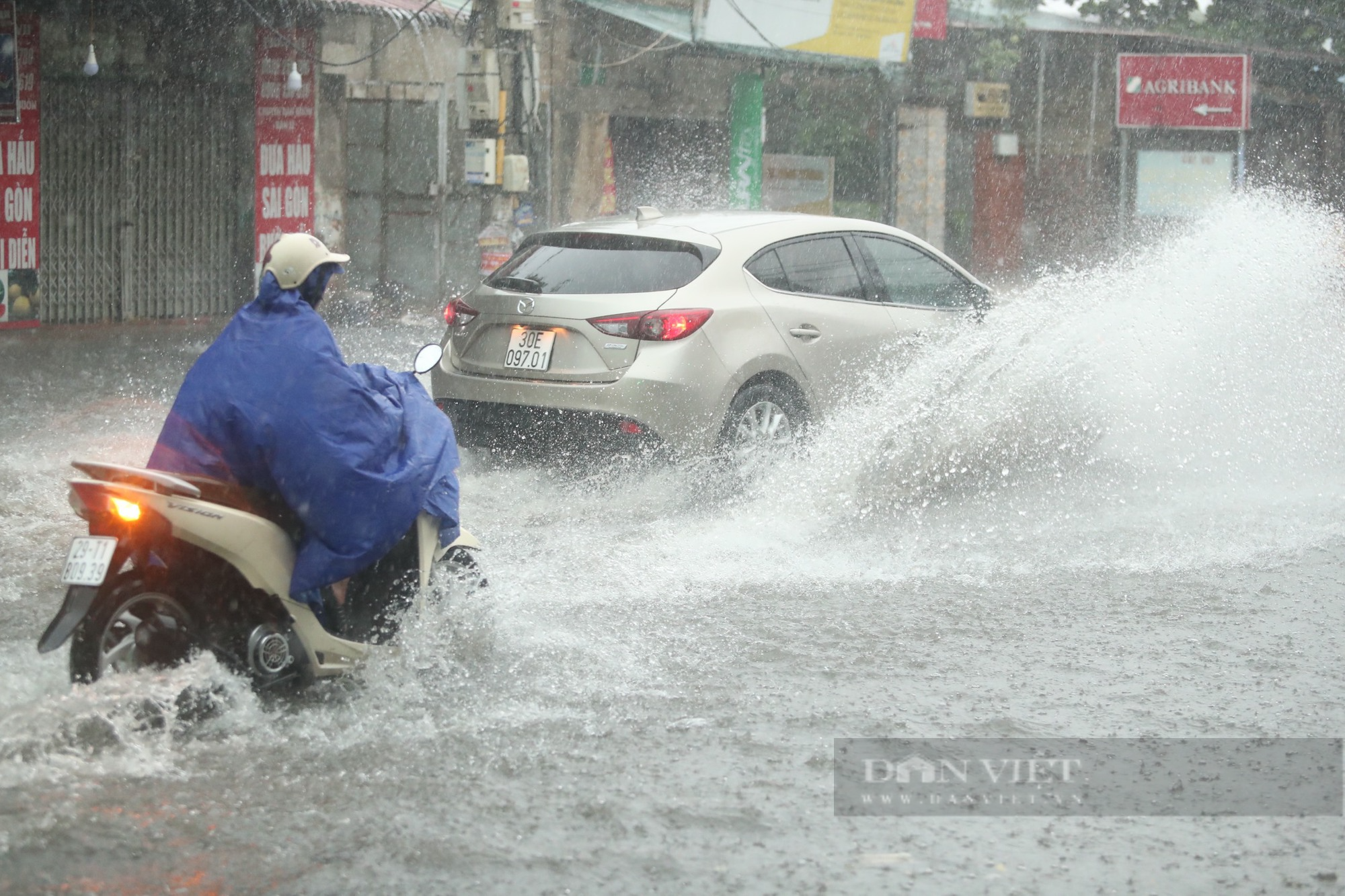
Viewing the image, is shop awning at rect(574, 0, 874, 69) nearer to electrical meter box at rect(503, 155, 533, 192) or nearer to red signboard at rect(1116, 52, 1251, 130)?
electrical meter box at rect(503, 155, 533, 192)

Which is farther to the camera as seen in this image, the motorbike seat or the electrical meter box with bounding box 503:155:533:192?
the electrical meter box with bounding box 503:155:533:192

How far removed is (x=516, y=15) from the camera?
1425 cm

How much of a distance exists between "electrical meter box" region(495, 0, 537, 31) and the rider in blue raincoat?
10.2m

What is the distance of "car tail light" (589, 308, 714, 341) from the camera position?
7.61m

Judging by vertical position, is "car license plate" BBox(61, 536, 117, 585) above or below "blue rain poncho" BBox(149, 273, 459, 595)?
below

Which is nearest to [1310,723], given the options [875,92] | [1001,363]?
[1001,363]

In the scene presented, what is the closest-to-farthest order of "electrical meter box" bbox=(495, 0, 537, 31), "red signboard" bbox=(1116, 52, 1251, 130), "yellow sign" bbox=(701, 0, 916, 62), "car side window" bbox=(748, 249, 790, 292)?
"car side window" bbox=(748, 249, 790, 292)
"electrical meter box" bbox=(495, 0, 537, 31)
"yellow sign" bbox=(701, 0, 916, 62)
"red signboard" bbox=(1116, 52, 1251, 130)

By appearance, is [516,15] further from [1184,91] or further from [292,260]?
[1184,91]

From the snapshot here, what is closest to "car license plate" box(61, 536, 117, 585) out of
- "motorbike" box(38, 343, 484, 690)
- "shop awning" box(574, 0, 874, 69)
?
"motorbike" box(38, 343, 484, 690)

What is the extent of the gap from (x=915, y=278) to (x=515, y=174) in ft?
22.2

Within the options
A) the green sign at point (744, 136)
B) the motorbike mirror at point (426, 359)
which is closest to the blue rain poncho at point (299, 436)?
the motorbike mirror at point (426, 359)

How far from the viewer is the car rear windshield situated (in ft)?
25.6

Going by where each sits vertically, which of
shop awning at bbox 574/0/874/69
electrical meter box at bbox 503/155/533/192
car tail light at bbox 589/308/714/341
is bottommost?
car tail light at bbox 589/308/714/341

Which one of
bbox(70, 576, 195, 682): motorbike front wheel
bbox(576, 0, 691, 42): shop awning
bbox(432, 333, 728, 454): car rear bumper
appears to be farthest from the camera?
bbox(576, 0, 691, 42): shop awning
